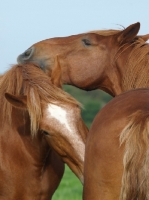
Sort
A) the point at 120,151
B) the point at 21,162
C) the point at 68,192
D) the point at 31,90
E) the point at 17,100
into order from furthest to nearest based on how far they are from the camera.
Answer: the point at 68,192 < the point at 21,162 < the point at 31,90 < the point at 17,100 < the point at 120,151

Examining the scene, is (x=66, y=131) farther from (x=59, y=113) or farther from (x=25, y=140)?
(x=25, y=140)

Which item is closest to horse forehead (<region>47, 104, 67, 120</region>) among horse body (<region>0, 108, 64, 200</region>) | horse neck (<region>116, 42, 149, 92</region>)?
horse body (<region>0, 108, 64, 200</region>)

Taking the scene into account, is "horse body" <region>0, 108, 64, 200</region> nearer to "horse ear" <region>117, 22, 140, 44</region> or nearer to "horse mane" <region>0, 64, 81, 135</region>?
"horse mane" <region>0, 64, 81, 135</region>

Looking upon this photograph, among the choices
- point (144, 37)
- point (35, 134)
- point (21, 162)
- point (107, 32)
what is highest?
point (107, 32)

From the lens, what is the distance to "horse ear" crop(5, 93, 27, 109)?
4160 mm

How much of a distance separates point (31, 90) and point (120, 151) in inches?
59.9

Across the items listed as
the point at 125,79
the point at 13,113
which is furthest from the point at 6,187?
the point at 125,79

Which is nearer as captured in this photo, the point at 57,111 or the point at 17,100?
the point at 57,111

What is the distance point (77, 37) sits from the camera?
220 inches

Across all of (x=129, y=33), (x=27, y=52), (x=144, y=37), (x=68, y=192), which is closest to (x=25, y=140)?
(x=27, y=52)

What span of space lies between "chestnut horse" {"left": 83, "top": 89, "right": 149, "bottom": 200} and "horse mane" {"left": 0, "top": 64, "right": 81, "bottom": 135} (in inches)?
36.7

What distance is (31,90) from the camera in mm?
4293

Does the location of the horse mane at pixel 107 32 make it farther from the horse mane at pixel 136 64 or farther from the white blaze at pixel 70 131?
the white blaze at pixel 70 131

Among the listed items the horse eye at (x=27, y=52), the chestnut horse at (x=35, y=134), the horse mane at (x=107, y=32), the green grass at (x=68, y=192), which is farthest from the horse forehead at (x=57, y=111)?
the green grass at (x=68, y=192)
